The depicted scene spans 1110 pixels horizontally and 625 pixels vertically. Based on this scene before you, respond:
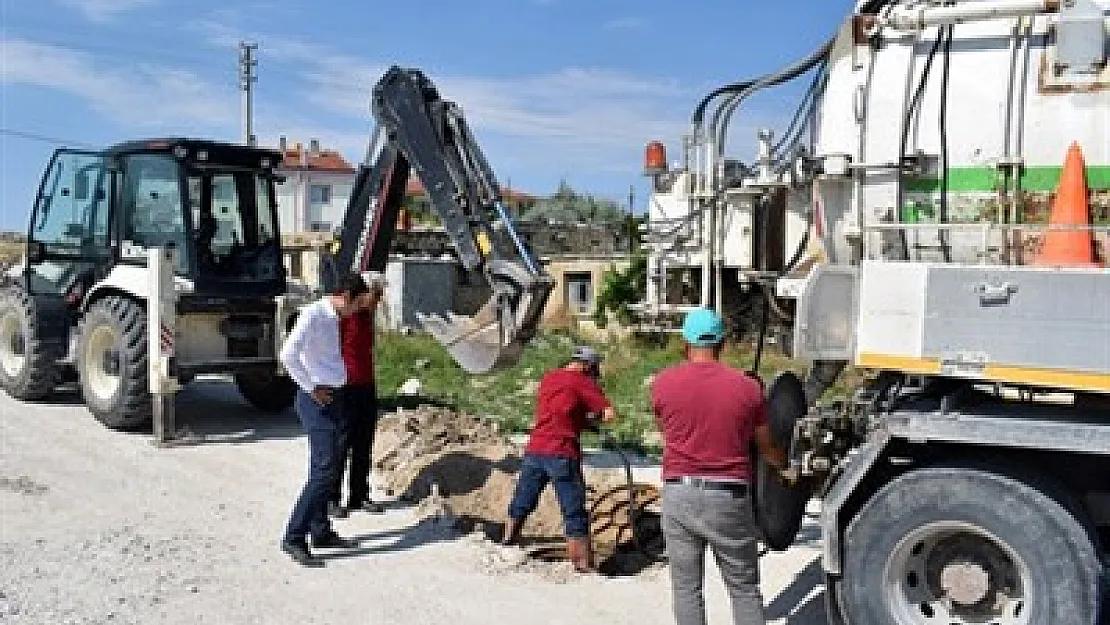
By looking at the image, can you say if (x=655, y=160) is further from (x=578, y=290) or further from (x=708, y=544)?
(x=578, y=290)

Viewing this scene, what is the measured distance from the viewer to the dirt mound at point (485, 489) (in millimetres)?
7141

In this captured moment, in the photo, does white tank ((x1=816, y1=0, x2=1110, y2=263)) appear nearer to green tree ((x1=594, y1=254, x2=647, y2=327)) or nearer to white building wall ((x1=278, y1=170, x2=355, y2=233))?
green tree ((x1=594, y1=254, x2=647, y2=327))

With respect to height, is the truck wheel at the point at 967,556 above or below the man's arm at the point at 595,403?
below

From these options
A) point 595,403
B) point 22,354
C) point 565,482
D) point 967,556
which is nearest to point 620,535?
point 565,482

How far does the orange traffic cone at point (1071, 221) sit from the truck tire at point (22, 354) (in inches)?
402

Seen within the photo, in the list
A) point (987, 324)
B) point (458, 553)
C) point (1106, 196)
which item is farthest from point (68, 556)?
point (1106, 196)

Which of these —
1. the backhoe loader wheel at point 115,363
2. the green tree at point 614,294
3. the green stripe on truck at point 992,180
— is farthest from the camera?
the green tree at point 614,294

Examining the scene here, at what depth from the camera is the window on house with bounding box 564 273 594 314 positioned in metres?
27.5

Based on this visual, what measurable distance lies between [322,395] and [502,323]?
1.48m

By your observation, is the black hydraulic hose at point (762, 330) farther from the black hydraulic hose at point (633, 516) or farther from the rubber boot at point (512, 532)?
the rubber boot at point (512, 532)

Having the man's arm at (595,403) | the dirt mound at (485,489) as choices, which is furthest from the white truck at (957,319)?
the dirt mound at (485,489)

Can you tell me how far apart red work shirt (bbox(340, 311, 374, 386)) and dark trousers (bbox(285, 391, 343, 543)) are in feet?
2.84

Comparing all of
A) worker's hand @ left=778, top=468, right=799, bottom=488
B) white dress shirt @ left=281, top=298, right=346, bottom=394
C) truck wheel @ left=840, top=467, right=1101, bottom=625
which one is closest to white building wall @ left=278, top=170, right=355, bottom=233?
white dress shirt @ left=281, top=298, right=346, bottom=394

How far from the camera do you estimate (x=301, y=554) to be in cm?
698
